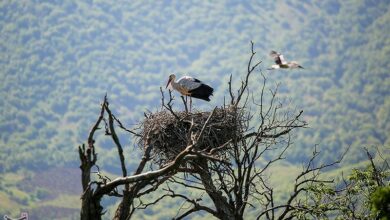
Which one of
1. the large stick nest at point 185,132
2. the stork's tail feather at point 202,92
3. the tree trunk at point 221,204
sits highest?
the stork's tail feather at point 202,92

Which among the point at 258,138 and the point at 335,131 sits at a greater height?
the point at 335,131

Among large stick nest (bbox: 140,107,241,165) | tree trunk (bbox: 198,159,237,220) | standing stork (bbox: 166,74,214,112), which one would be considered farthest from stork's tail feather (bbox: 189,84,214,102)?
tree trunk (bbox: 198,159,237,220)

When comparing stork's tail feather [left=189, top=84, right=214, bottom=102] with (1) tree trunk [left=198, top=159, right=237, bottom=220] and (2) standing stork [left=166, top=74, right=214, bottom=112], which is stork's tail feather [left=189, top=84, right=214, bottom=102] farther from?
(1) tree trunk [left=198, top=159, right=237, bottom=220]

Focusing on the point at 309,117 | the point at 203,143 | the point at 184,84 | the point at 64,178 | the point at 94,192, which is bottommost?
the point at 94,192

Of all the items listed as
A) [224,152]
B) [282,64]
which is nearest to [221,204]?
[224,152]

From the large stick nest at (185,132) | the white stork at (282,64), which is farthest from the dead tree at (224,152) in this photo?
the white stork at (282,64)

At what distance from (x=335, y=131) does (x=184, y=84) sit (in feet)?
530

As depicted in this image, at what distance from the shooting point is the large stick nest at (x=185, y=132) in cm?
1218

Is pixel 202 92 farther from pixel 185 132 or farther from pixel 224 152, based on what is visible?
pixel 224 152

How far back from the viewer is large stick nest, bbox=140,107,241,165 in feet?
40.0

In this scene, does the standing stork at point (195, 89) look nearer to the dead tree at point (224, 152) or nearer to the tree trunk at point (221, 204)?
the dead tree at point (224, 152)

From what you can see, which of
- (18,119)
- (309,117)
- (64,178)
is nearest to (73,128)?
(18,119)

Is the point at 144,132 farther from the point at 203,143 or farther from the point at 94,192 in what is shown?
the point at 94,192

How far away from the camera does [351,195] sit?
13.4m
